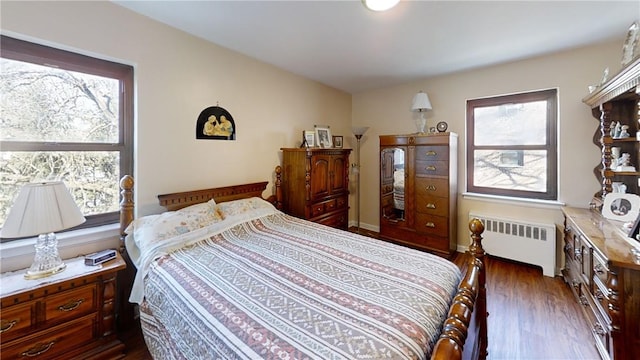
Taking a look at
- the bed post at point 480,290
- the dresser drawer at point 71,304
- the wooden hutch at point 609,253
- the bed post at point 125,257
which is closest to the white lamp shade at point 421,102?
the wooden hutch at point 609,253

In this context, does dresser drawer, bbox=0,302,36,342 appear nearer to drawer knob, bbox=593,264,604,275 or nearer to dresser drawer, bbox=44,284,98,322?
dresser drawer, bbox=44,284,98,322

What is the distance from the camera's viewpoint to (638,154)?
2320mm

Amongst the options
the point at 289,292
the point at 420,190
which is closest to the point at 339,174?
the point at 420,190

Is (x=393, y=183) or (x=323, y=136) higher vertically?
(x=323, y=136)

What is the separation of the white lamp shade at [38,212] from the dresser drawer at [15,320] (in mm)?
409

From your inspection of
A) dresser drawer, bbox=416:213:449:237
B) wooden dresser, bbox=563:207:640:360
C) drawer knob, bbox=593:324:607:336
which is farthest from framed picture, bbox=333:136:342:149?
drawer knob, bbox=593:324:607:336

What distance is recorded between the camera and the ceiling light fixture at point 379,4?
5.93 ft

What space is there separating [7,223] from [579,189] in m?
4.71

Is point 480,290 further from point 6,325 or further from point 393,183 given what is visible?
point 6,325

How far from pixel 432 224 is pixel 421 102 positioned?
5.51 feet

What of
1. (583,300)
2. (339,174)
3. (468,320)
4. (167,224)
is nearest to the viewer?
(468,320)

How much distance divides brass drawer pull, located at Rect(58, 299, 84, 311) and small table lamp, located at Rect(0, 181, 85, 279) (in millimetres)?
212

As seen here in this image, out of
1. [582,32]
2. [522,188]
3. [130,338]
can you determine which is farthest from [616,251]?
[130,338]

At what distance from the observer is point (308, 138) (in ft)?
11.9
